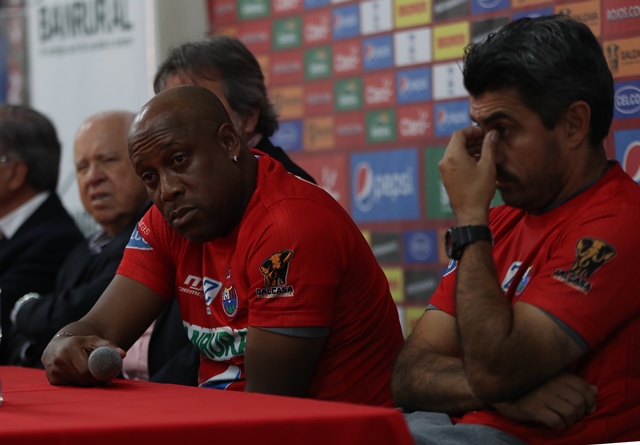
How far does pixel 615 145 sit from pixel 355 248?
1094mm

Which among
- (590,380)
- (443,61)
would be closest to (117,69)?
(443,61)

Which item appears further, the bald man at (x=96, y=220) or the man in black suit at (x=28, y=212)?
the man in black suit at (x=28, y=212)

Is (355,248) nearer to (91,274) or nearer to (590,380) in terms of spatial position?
(590,380)

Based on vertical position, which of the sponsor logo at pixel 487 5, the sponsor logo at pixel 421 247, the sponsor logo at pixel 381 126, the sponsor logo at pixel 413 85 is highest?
the sponsor logo at pixel 487 5

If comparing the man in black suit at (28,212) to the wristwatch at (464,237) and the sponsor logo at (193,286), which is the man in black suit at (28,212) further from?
the wristwatch at (464,237)

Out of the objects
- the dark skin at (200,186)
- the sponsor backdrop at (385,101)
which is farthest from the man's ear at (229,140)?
the sponsor backdrop at (385,101)

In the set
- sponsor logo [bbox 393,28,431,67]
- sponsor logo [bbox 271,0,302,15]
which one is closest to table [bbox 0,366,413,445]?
sponsor logo [bbox 393,28,431,67]

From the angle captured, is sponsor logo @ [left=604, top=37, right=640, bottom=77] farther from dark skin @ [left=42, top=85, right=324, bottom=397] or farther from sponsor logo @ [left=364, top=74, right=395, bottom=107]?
dark skin @ [left=42, top=85, right=324, bottom=397]

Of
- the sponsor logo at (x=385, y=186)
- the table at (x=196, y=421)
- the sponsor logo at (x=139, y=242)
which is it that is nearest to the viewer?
the table at (x=196, y=421)

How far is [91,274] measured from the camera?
377 centimetres

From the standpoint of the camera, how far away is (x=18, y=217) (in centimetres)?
437

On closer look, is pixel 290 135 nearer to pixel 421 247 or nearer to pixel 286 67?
pixel 286 67

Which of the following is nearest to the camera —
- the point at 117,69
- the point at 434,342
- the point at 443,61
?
the point at 434,342

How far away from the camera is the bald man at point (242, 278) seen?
2.37 metres
